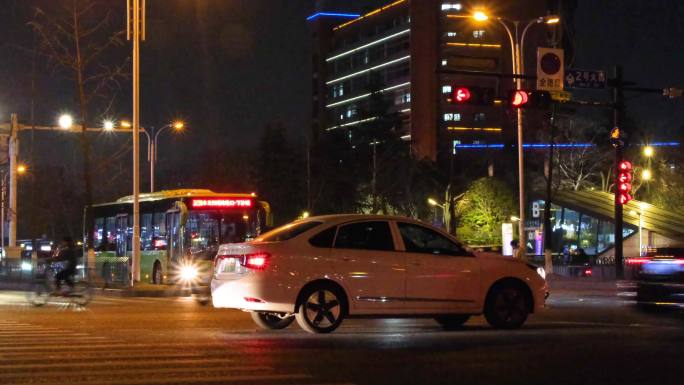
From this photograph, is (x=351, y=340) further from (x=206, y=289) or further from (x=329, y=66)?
(x=329, y=66)

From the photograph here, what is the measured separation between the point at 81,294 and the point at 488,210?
4553 cm

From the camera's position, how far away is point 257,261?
13547 mm

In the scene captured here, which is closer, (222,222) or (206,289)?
(206,289)

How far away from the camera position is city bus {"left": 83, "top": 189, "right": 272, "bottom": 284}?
1266 inches

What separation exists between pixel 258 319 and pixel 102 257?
1013 inches

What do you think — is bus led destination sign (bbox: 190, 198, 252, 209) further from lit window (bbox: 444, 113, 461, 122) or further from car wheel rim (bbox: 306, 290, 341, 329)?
lit window (bbox: 444, 113, 461, 122)

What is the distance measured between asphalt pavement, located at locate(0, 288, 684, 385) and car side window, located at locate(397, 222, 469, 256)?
4.18 ft

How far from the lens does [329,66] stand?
5074 inches

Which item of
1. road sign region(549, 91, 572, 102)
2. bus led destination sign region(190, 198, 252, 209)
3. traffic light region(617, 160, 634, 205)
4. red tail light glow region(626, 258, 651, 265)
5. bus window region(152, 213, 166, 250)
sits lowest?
red tail light glow region(626, 258, 651, 265)

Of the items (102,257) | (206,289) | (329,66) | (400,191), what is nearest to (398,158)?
(400,191)

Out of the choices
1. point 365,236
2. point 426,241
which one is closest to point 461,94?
point 426,241

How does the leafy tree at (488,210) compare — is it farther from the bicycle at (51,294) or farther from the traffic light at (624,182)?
the bicycle at (51,294)

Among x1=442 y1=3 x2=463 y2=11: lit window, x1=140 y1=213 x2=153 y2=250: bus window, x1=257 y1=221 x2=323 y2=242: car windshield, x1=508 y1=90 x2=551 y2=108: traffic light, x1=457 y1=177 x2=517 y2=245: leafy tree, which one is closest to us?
x1=257 y1=221 x2=323 y2=242: car windshield

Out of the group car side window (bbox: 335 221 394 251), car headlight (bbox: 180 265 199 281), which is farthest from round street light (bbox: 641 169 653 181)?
car side window (bbox: 335 221 394 251)
